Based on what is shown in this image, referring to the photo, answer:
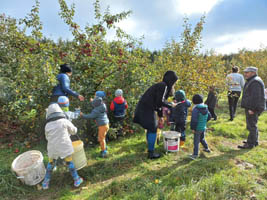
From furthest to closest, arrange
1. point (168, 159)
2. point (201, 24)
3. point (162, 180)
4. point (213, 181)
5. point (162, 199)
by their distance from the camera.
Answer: point (201, 24), point (168, 159), point (162, 180), point (213, 181), point (162, 199)

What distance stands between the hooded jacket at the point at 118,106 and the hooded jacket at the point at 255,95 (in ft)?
9.79

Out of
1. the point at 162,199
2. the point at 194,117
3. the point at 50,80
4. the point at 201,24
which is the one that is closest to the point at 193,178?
the point at 162,199

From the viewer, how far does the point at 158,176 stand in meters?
2.90

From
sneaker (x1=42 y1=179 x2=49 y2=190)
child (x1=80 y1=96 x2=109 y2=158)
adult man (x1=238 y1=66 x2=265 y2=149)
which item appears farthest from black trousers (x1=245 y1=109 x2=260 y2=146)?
sneaker (x1=42 y1=179 x2=49 y2=190)

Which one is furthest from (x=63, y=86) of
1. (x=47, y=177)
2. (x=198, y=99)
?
(x=198, y=99)

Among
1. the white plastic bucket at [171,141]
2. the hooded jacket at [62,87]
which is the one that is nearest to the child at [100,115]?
the hooded jacket at [62,87]

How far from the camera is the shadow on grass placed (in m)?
2.45

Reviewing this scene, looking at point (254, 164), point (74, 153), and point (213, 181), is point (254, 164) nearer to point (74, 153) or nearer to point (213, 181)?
point (213, 181)

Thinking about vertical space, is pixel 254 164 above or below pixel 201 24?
below

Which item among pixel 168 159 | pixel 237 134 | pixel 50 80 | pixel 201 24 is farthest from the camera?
pixel 201 24

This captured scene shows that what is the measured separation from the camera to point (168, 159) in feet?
11.5

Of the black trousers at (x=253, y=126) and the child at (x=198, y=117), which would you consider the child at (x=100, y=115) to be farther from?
the black trousers at (x=253, y=126)

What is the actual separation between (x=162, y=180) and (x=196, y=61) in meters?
4.44

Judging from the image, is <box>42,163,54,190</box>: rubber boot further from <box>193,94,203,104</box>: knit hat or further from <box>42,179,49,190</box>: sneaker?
<box>193,94,203,104</box>: knit hat
